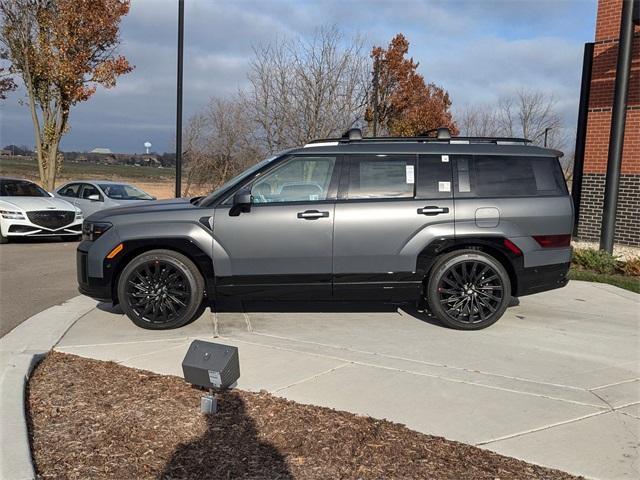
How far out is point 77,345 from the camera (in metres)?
5.14

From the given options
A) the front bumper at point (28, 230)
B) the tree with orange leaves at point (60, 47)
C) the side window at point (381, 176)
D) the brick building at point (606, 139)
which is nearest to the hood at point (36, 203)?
the front bumper at point (28, 230)

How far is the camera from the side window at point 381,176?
224 inches

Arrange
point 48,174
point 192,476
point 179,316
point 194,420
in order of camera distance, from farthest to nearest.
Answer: point 48,174 < point 179,316 < point 194,420 < point 192,476

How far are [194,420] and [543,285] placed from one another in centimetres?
Result: 399

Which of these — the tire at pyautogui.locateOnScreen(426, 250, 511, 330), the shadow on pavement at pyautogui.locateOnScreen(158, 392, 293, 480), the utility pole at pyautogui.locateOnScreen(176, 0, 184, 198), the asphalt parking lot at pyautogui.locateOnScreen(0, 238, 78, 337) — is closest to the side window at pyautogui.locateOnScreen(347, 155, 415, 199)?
the tire at pyautogui.locateOnScreen(426, 250, 511, 330)

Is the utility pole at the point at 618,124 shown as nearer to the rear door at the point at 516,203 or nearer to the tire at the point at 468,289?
the rear door at the point at 516,203

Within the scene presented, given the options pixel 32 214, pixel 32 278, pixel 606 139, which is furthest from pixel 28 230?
pixel 606 139

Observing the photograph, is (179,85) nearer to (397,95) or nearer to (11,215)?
(11,215)

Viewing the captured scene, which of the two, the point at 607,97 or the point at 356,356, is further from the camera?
the point at 607,97

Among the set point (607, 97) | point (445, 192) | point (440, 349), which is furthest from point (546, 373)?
point (607, 97)

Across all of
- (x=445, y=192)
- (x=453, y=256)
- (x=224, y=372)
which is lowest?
(x=224, y=372)

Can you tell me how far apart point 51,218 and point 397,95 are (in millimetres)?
14052

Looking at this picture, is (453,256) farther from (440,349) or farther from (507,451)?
(507,451)

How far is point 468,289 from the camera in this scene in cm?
577
